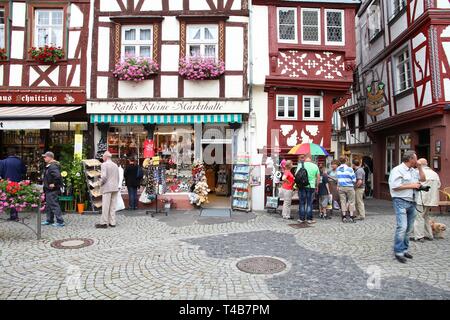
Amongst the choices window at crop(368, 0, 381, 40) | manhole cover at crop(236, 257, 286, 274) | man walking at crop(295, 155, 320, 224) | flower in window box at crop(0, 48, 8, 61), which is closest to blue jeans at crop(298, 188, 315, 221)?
man walking at crop(295, 155, 320, 224)

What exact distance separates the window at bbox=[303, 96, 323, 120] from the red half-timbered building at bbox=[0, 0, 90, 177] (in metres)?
8.03

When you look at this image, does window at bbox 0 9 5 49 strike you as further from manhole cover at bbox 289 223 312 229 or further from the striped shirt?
the striped shirt

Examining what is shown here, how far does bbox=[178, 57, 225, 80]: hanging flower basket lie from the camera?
11133 millimetres

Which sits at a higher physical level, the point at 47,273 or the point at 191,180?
the point at 191,180

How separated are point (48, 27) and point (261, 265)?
11.7 metres

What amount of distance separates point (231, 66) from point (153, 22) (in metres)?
3.20

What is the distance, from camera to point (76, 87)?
11.6 meters

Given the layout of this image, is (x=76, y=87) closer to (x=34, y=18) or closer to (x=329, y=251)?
(x=34, y=18)

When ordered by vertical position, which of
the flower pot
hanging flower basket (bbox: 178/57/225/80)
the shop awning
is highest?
hanging flower basket (bbox: 178/57/225/80)

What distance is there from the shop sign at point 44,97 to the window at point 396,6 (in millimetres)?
13121

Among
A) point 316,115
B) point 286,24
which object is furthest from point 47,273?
point 286,24

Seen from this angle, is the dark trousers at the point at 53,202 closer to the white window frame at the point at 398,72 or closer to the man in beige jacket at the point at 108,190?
the man in beige jacket at the point at 108,190

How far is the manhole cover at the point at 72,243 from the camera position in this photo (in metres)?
6.57

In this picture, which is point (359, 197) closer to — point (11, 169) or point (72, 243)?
point (72, 243)
